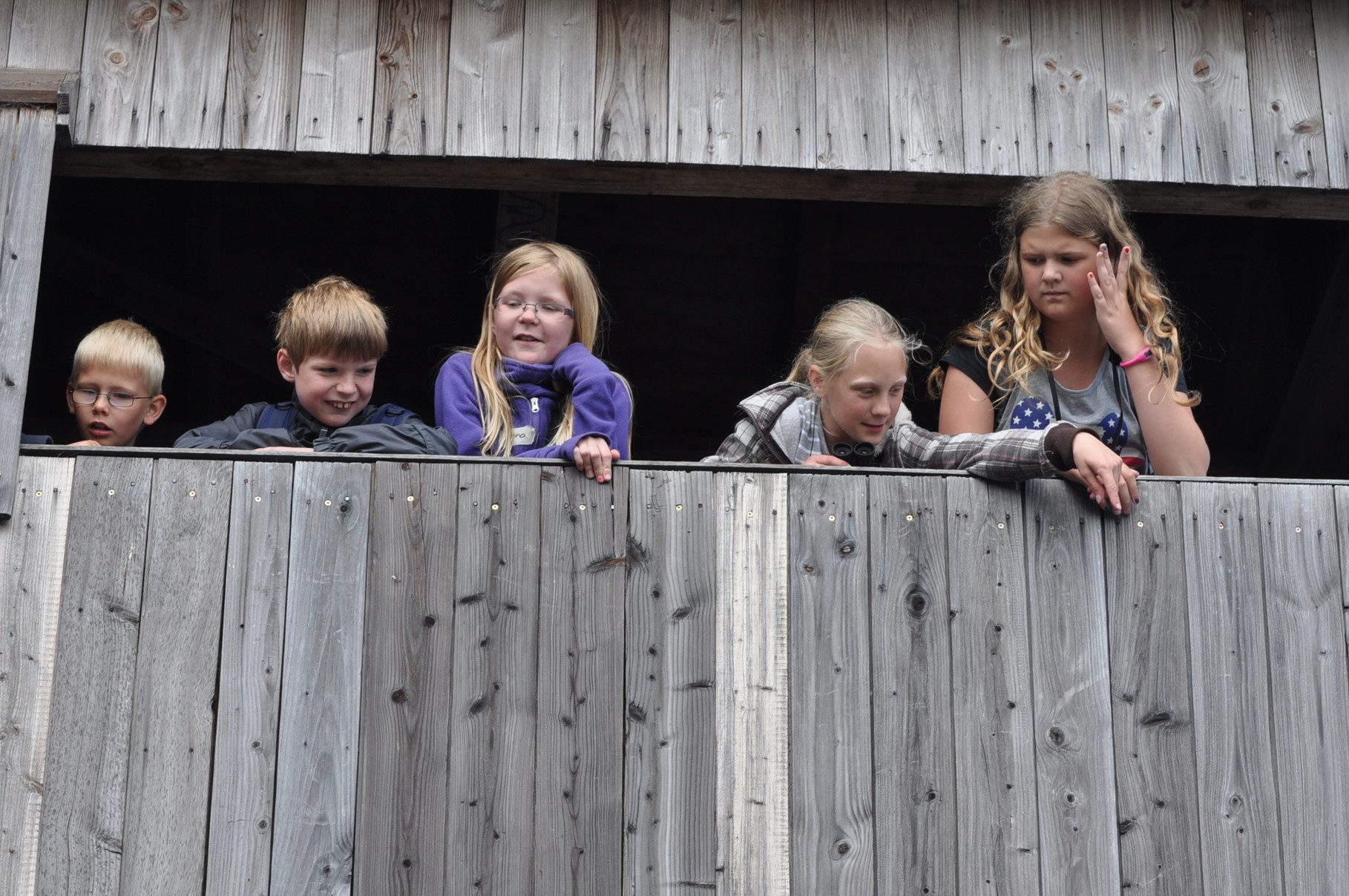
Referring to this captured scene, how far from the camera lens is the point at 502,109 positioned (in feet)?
13.1

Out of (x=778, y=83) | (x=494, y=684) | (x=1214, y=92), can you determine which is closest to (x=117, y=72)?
(x=778, y=83)

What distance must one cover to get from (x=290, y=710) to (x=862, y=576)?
57.9 inches

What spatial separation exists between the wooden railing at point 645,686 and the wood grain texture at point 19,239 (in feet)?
0.75

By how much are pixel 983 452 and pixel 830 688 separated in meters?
0.76

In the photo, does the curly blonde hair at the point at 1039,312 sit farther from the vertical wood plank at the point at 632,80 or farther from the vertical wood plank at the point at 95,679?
the vertical wood plank at the point at 95,679

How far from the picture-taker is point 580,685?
335 cm

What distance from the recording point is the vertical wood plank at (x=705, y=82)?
13.1 ft

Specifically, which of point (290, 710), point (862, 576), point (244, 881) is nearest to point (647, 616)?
point (862, 576)

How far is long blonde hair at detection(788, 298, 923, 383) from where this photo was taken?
382 cm

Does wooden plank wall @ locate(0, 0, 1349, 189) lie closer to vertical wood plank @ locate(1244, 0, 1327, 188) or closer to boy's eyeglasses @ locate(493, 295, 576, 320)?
vertical wood plank @ locate(1244, 0, 1327, 188)

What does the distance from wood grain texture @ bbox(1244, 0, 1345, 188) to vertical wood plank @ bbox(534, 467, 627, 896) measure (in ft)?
7.58

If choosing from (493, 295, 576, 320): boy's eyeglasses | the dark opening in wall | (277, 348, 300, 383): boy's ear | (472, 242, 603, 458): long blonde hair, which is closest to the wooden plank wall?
(472, 242, 603, 458): long blonde hair

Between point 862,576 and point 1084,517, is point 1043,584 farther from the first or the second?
point 862,576

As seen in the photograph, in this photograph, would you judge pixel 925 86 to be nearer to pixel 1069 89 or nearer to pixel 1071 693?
pixel 1069 89
